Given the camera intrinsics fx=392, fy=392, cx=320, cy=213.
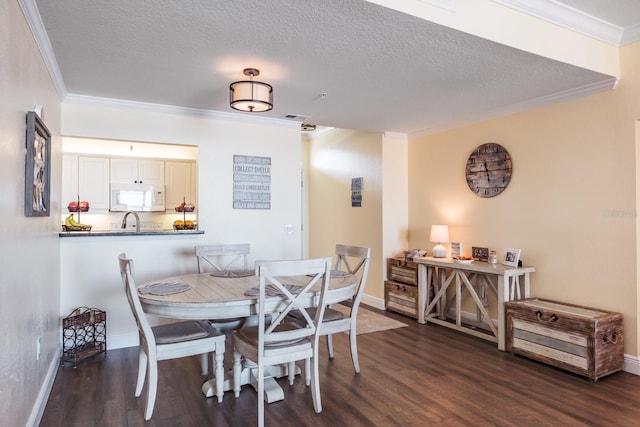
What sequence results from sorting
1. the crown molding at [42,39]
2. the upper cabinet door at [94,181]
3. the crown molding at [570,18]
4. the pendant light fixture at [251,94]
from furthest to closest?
the upper cabinet door at [94,181]
the pendant light fixture at [251,94]
the crown molding at [570,18]
the crown molding at [42,39]

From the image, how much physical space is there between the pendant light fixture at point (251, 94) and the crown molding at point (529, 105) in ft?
7.93

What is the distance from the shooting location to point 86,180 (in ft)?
17.7

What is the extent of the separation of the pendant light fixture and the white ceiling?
134 mm

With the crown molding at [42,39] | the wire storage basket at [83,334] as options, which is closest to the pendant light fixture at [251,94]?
the crown molding at [42,39]

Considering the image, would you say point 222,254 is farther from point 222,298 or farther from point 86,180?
point 86,180

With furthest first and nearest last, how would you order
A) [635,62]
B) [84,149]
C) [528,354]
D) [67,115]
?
[84,149], [67,115], [528,354], [635,62]

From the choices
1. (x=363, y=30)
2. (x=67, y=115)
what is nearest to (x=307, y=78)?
(x=363, y=30)

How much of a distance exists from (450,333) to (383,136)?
8.47ft

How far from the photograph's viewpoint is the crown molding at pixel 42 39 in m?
1.99

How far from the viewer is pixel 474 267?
385 centimetres

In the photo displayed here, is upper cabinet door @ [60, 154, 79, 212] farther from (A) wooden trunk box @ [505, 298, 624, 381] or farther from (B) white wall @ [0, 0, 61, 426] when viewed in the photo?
(A) wooden trunk box @ [505, 298, 624, 381]

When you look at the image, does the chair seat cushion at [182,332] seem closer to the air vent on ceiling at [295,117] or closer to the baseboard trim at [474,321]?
the air vent on ceiling at [295,117]

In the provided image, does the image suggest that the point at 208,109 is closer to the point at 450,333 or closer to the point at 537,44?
the point at 537,44

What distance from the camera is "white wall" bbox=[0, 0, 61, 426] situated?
1.66m
